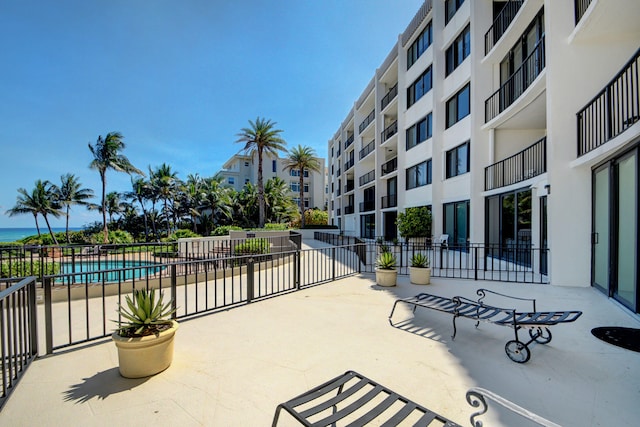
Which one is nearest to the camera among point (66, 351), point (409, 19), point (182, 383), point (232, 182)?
point (182, 383)

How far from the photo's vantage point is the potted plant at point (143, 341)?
316 cm

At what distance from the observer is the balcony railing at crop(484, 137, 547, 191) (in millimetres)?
10093

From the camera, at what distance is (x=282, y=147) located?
30234mm

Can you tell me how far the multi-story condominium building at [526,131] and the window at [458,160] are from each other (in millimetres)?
96

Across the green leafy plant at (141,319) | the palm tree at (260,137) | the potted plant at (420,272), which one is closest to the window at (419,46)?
the palm tree at (260,137)

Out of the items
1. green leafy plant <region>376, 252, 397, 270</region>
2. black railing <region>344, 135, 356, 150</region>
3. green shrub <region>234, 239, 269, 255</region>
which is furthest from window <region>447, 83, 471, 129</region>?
black railing <region>344, 135, 356, 150</region>

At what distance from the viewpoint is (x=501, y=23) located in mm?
12445

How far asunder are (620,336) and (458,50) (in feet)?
52.2

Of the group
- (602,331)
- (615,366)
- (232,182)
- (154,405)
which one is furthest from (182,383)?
(232,182)

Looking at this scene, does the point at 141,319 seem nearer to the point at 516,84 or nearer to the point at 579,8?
the point at 579,8

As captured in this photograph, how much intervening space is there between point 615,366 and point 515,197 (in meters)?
9.07

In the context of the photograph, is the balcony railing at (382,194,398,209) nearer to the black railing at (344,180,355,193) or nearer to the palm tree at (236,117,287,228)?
the black railing at (344,180,355,193)

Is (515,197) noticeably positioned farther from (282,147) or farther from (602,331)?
(282,147)

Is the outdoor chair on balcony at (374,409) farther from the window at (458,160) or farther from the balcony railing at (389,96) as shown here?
the balcony railing at (389,96)
